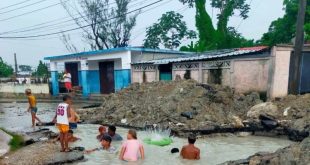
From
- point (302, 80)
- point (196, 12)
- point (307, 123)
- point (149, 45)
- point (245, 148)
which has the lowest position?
point (245, 148)

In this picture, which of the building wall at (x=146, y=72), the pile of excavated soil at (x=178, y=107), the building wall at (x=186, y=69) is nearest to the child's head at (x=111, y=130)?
the pile of excavated soil at (x=178, y=107)

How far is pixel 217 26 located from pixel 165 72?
1421cm

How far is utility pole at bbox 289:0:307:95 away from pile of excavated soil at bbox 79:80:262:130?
1.70 m

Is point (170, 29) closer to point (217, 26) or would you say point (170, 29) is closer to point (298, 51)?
point (217, 26)

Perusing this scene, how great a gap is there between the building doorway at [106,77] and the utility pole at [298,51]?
16.2m

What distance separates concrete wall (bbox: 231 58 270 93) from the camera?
15.4m

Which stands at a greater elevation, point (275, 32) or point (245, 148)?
point (275, 32)

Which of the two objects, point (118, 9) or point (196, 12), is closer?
point (196, 12)

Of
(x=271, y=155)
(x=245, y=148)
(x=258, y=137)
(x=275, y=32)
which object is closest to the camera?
(x=271, y=155)

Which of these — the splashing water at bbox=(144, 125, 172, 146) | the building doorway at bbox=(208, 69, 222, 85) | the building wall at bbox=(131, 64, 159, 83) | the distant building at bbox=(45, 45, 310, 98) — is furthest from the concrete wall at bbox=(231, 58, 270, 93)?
the building wall at bbox=(131, 64, 159, 83)

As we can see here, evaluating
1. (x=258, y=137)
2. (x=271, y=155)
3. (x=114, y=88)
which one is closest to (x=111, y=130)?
(x=258, y=137)

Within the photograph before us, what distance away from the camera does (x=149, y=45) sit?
3825cm

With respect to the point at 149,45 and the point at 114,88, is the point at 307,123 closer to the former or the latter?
the point at 114,88

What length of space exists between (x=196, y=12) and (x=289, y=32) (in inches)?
348
